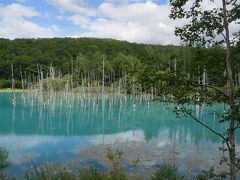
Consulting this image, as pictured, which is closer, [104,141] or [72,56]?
[104,141]

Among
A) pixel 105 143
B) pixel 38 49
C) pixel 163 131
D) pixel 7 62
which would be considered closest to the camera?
pixel 105 143

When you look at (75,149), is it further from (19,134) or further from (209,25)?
(209,25)

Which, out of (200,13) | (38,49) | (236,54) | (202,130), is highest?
(38,49)

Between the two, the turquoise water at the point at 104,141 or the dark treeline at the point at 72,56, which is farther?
the dark treeline at the point at 72,56

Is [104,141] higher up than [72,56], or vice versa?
[72,56]

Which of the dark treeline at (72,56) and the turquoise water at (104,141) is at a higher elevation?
the dark treeline at (72,56)

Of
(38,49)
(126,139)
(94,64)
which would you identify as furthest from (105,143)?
(38,49)

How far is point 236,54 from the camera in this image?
529 centimetres

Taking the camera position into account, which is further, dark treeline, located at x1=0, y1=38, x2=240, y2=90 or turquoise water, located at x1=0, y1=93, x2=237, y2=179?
dark treeline, located at x1=0, y1=38, x2=240, y2=90

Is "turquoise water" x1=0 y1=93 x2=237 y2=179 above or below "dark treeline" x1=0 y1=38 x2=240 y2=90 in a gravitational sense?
below

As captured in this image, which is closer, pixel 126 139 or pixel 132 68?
pixel 132 68

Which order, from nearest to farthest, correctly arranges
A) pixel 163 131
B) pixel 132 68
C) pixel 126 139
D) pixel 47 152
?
pixel 132 68 < pixel 47 152 < pixel 126 139 < pixel 163 131

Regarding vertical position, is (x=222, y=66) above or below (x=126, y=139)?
above

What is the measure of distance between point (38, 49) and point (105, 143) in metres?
91.2
